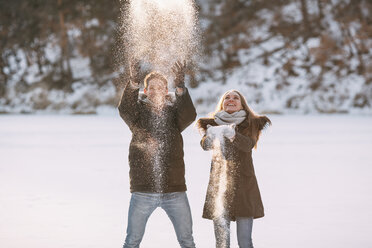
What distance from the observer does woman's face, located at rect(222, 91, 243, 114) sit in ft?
14.3

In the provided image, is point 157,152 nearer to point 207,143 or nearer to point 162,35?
point 207,143

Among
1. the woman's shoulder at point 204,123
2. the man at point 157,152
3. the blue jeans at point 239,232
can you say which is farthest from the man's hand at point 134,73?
the blue jeans at point 239,232

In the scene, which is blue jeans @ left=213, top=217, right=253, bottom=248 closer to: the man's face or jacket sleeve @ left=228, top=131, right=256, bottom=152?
jacket sleeve @ left=228, top=131, right=256, bottom=152

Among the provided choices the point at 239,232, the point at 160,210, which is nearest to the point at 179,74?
the point at 239,232

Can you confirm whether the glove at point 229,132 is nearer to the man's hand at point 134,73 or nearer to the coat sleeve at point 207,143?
the coat sleeve at point 207,143

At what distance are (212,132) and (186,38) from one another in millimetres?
27906

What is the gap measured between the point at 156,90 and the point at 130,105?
203mm

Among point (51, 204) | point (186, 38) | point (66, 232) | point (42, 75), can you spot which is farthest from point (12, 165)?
point (42, 75)

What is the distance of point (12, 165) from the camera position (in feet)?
34.0

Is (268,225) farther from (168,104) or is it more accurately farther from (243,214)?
(168,104)

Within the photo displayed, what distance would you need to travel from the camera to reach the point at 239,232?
435 cm

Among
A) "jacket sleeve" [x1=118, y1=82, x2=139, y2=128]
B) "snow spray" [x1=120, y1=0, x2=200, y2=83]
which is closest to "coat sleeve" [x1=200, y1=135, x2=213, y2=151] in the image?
"jacket sleeve" [x1=118, y1=82, x2=139, y2=128]

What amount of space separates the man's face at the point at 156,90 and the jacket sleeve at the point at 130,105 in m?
0.09

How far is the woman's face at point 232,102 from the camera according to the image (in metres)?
4.35
